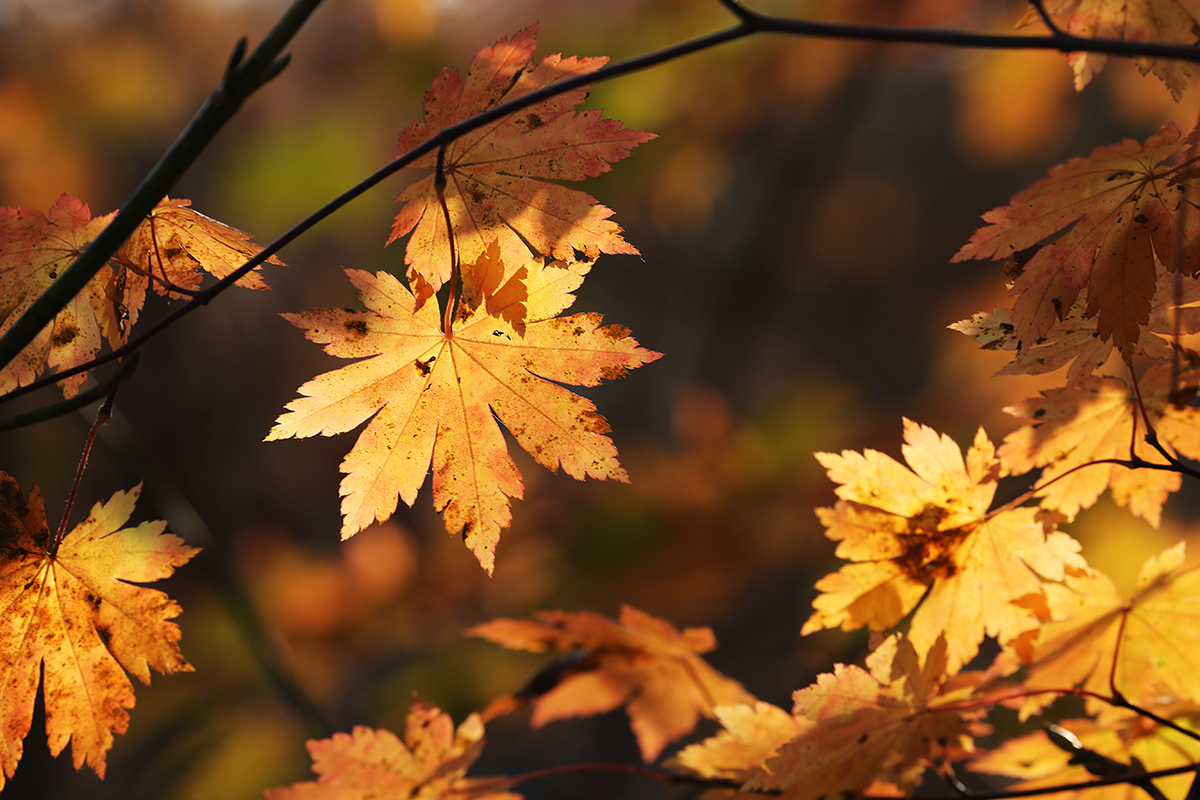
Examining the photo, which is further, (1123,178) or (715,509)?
(715,509)

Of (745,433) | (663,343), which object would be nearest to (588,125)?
(745,433)

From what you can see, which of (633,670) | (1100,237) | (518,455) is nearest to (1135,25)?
(1100,237)

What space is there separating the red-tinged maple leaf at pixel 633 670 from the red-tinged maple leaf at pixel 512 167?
1.30 ft

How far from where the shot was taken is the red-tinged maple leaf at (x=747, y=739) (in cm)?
56

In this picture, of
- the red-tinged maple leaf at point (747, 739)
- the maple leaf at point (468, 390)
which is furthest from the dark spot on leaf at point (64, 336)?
the red-tinged maple leaf at point (747, 739)

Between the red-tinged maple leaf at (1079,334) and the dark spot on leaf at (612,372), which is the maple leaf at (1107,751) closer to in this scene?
the red-tinged maple leaf at (1079,334)

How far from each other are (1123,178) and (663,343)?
4489mm

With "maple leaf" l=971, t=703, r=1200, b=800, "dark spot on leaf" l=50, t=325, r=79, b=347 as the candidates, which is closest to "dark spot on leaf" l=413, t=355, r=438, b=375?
"dark spot on leaf" l=50, t=325, r=79, b=347

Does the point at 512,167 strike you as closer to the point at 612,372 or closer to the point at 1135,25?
the point at 612,372

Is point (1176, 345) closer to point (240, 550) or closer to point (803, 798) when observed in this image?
point (803, 798)

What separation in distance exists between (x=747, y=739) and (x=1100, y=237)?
1.47ft

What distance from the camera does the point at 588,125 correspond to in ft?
1.39

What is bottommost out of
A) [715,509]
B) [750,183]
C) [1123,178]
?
[715,509]

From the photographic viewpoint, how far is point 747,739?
1.87 feet
